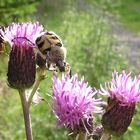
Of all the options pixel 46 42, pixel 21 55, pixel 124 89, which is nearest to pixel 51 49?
pixel 46 42

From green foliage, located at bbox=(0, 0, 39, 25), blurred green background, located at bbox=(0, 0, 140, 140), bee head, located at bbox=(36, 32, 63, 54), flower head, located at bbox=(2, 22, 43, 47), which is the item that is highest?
green foliage, located at bbox=(0, 0, 39, 25)

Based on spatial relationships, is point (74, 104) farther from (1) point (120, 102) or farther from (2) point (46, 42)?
(2) point (46, 42)

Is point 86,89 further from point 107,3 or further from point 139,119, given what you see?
point 107,3

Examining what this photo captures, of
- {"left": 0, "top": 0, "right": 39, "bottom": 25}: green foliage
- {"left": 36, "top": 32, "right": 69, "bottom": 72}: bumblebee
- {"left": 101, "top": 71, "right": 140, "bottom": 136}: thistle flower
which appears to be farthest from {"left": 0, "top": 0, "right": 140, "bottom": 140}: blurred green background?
{"left": 101, "top": 71, "right": 140, "bottom": 136}: thistle flower

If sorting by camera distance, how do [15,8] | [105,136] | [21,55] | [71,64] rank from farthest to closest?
1. [15,8]
2. [71,64]
3. [21,55]
4. [105,136]

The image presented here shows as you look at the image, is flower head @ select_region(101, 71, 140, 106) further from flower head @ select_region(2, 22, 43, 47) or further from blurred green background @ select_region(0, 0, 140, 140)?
blurred green background @ select_region(0, 0, 140, 140)
